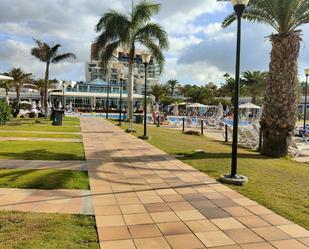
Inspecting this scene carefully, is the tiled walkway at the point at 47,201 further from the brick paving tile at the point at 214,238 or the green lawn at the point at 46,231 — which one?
the brick paving tile at the point at 214,238

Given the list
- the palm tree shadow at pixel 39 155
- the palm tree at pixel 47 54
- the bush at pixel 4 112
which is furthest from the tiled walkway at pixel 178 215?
the palm tree at pixel 47 54

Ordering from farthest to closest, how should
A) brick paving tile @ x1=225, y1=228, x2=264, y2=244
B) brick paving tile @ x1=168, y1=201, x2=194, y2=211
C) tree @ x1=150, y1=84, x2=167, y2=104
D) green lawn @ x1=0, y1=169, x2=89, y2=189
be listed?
tree @ x1=150, y1=84, x2=167, y2=104, green lawn @ x1=0, y1=169, x2=89, y2=189, brick paving tile @ x1=168, y1=201, x2=194, y2=211, brick paving tile @ x1=225, y1=228, x2=264, y2=244

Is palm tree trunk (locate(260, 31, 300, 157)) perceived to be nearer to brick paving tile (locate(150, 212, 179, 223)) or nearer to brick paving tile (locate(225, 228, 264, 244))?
brick paving tile (locate(150, 212, 179, 223))

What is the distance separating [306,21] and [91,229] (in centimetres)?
956

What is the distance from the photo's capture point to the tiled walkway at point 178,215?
4062 millimetres

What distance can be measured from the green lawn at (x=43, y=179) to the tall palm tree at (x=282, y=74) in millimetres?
6255

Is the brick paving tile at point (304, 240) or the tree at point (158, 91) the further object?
the tree at point (158, 91)

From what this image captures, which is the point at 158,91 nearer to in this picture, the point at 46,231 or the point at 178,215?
the point at 178,215

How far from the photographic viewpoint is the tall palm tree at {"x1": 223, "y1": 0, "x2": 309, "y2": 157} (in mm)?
11180

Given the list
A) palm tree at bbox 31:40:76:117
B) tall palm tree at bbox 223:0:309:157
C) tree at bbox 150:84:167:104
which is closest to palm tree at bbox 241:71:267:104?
tree at bbox 150:84:167:104

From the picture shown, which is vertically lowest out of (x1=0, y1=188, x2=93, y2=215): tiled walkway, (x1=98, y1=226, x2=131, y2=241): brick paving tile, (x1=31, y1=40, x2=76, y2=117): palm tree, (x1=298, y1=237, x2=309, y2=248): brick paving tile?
(x1=298, y1=237, x2=309, y2=248): brick paving tile

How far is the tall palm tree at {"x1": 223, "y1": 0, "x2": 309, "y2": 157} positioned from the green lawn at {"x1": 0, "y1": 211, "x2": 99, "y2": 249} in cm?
802

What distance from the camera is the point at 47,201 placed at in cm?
A: 539

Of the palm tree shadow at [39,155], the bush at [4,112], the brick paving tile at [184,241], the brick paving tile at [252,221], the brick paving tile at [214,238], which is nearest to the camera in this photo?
the brick paving tile at [184,241]
